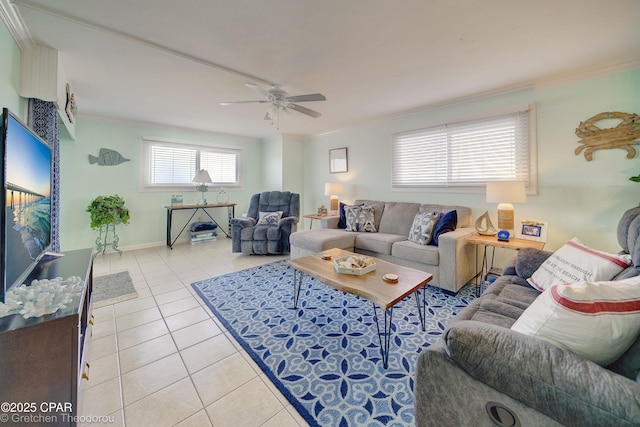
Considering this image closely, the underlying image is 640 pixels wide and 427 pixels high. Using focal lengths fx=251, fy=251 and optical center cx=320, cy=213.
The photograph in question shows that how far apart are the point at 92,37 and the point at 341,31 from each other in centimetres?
199

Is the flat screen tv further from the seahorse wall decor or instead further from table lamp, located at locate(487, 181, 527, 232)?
the seahorse wall decor

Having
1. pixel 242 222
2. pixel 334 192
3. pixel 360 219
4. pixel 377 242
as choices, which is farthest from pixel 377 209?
pixel 242 222

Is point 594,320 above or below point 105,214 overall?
below

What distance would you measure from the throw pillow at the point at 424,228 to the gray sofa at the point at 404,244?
9 cm

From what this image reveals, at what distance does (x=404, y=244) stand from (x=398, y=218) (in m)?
0.76

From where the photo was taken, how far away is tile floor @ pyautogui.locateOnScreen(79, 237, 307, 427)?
1.30 meters

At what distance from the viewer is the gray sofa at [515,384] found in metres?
0.65

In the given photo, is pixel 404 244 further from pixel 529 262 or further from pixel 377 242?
pixel 529 262

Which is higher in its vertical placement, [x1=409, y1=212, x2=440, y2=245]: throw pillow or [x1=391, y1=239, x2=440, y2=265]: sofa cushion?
[x1=409, y1=212, x2=440, y2=245]: throw pillow

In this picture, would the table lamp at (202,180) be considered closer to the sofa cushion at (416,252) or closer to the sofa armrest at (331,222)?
the sofa armrest at (331,222)

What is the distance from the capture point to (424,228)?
3.04 metres

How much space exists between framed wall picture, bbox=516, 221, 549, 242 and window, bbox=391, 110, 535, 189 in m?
0.49

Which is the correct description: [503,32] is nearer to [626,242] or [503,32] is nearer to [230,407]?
[626,242]

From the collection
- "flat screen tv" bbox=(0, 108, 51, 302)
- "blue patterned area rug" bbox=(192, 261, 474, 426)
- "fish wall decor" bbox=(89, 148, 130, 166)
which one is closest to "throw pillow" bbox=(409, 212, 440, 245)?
"blue patterned area rug" bbox=(192, 261, 474, 426)
